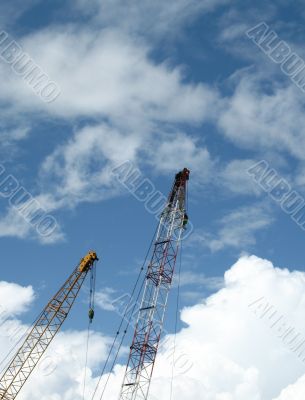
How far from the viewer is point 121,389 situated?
228ft

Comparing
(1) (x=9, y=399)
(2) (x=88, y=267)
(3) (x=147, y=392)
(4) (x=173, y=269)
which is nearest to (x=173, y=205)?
(4) (x=173, y=269)

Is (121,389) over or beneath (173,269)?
beneath

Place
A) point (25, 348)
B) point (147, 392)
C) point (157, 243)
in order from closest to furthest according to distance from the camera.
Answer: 1. point (147, 392)
2. point (25, 348)
3. point (157, 243)

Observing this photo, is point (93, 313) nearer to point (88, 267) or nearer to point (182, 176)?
point (88, 267)

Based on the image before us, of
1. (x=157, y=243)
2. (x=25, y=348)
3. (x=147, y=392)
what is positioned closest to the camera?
(x=147, y=392)

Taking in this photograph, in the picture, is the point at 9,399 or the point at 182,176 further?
the point at 182,176

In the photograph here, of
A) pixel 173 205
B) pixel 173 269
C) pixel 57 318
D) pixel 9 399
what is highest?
pixel 173 205

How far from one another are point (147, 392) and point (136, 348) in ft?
21.5

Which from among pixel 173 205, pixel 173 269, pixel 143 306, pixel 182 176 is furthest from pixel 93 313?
pixel 182 176

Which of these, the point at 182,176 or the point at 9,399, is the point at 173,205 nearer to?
the point at 182,176

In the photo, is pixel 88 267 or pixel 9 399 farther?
pixel 88 267

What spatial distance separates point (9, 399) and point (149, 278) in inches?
1136

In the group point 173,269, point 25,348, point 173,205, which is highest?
point 173,205

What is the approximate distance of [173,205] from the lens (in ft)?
265
